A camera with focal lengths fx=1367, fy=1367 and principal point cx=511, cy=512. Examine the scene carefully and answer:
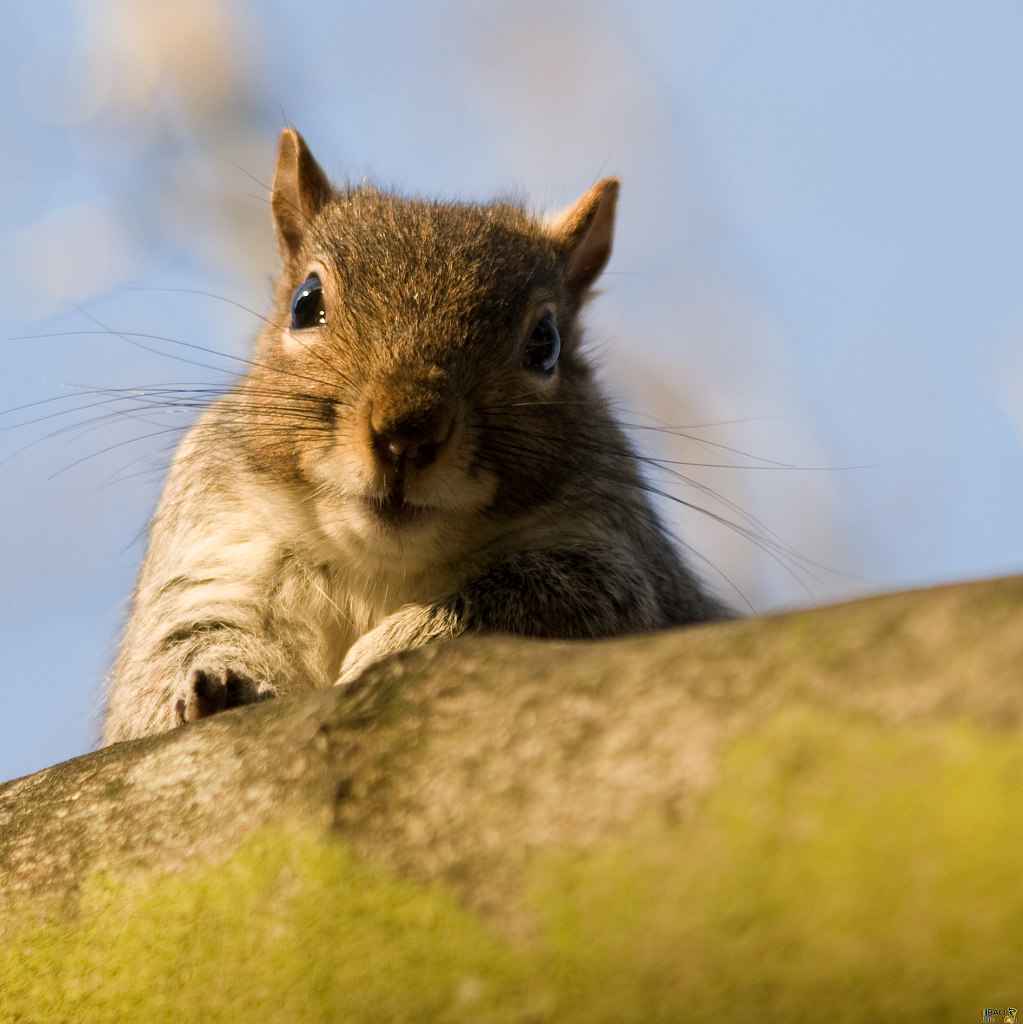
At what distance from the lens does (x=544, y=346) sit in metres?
3.72

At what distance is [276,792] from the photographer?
1644mm

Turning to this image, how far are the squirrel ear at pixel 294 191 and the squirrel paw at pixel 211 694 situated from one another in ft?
5.22

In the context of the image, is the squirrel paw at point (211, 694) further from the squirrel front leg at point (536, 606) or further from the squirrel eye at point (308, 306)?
the squirrel eye at point (308, 306)

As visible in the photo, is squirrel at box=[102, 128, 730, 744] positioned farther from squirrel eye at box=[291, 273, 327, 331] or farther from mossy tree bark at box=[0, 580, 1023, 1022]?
mossy tree bark at box=[0, 580, 1023, 1022]

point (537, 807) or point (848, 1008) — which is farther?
point (537, 807)

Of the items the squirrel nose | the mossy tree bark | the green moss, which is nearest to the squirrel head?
the squirrel nose

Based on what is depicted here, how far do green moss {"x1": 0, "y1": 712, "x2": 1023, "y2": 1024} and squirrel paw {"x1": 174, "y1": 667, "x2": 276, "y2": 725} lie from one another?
1.44 m

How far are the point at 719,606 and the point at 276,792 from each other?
122 inches

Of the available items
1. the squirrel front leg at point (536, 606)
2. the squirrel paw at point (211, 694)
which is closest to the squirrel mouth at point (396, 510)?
the squirrel front leg at point (536, 606)

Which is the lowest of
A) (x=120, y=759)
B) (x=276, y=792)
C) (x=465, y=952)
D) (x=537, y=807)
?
(x=465, y=952)

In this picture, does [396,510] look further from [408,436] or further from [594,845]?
[594,845]

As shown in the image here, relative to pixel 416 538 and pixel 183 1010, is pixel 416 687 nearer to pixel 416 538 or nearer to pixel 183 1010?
pixel 183 1010

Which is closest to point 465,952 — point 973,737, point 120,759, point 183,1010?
point 183,1010

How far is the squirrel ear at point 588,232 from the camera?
14.2ft
